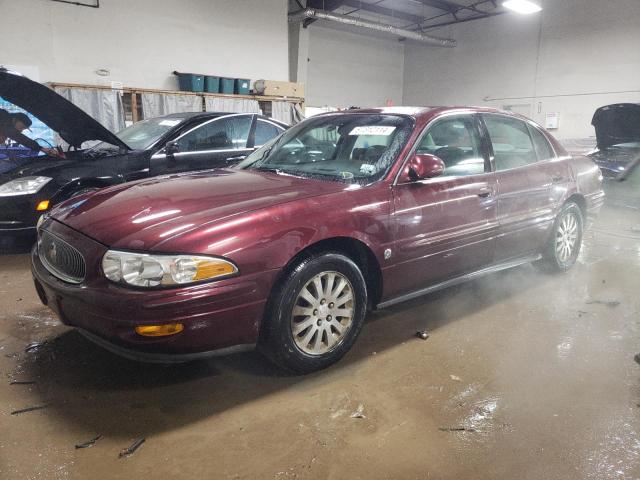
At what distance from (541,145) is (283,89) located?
7559 millimetres

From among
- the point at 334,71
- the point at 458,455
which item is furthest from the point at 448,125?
the point at 334,71

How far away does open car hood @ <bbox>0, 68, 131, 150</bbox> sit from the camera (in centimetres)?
359

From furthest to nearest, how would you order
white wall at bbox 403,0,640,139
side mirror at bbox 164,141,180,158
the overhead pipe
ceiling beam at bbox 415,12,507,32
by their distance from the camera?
ceiling beam at bbox 415,12,507,32, the overhead pipe, white wall at bbox 403,0,640,139, side mirror at bbox 164,141,180,158

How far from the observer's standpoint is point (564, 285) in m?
3.84

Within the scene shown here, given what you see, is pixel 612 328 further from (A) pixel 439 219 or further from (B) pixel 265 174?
(B) pixel 265 174

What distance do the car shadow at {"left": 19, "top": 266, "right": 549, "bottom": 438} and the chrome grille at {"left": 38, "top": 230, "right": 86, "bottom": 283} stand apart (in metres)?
0.55

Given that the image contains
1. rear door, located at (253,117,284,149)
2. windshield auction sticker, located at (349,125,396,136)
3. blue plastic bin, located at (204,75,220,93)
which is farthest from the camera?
blue plastic bin, located at (204,75,220,93)

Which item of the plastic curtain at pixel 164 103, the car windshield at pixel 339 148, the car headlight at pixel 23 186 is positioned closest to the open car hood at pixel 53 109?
the car headlight at pixel 23 186

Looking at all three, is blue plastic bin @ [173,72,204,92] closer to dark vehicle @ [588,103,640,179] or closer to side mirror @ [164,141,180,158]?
side mirror @ [164,141,180,158]

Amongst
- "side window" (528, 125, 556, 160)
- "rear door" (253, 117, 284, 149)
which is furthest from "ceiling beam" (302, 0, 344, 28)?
"side window" (528, 125, 556, 160)

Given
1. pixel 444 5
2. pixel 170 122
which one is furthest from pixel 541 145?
pixel 444 5

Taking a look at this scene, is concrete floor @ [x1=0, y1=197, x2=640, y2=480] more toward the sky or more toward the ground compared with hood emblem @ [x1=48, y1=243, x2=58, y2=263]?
more toward the ground

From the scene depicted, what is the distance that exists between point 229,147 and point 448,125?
3.13 m

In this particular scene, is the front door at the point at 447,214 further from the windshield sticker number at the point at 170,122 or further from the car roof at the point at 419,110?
the windshield sticker number at the point at 170,122
